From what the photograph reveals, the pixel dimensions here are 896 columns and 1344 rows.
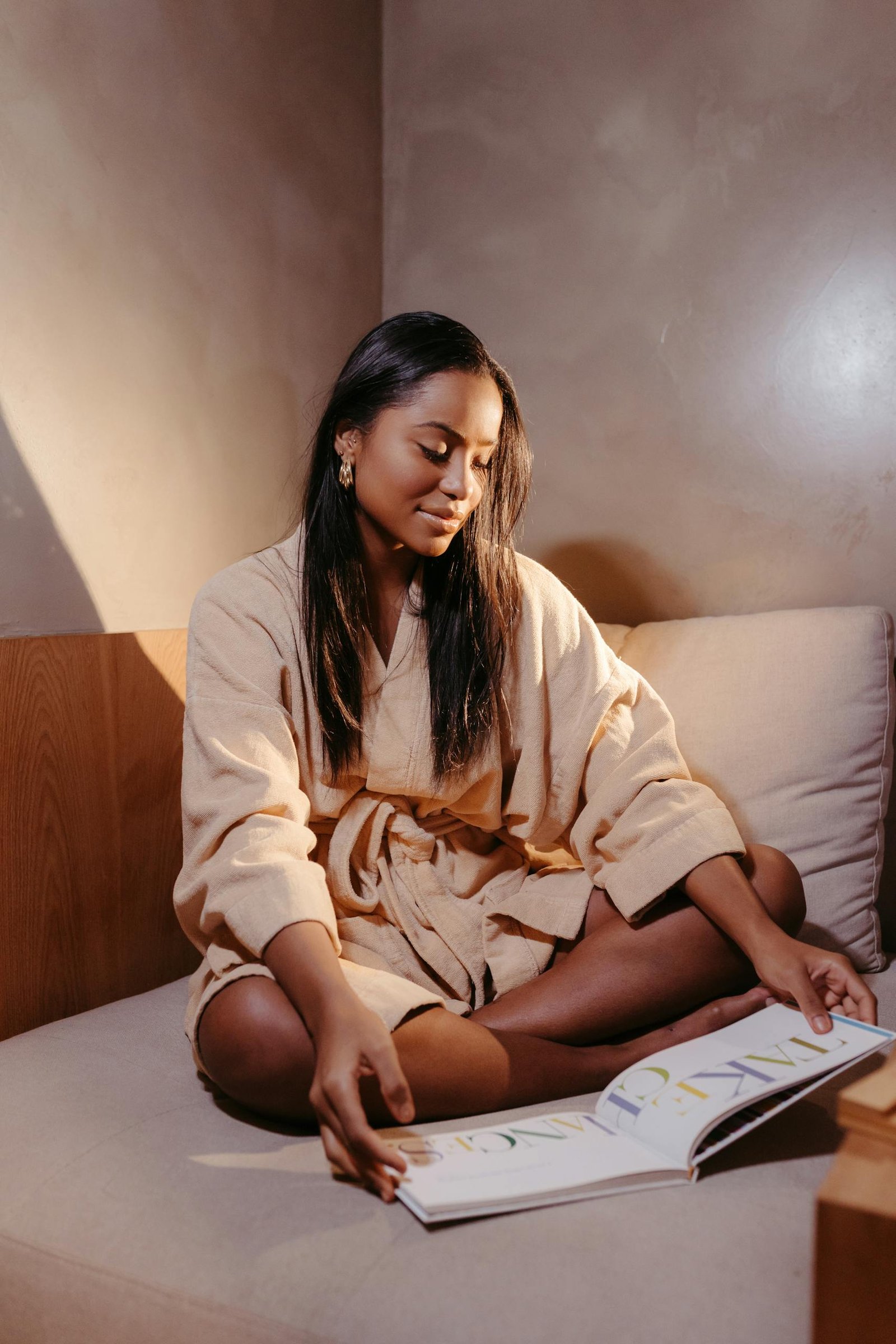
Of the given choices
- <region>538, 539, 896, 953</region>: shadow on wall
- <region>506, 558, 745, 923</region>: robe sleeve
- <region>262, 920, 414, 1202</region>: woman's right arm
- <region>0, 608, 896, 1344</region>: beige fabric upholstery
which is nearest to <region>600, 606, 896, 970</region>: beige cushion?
<region>506, 558, 745, 923</region>: robe sleeve

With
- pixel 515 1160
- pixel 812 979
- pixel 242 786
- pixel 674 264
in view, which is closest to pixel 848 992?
pixel 812 979

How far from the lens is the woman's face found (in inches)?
44.1

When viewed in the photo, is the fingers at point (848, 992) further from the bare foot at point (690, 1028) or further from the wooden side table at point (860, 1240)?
the wooden side table at point (860, 1240)

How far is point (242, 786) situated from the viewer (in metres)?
1.02

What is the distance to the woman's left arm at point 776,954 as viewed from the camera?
0.97 metres

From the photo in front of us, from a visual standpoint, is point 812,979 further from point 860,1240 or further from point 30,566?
point 30,566

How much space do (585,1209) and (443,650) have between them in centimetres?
62

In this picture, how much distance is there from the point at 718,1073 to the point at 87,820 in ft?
2.68

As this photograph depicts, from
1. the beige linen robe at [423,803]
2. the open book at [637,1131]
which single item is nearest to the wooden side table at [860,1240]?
the open book at [637,1131]

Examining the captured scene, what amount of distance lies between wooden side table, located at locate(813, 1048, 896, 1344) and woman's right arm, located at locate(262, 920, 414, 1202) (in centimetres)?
30

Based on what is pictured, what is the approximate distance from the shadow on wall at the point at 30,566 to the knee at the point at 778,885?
93 centimetres

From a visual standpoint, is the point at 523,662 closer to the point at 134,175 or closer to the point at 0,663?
the point at 0,663

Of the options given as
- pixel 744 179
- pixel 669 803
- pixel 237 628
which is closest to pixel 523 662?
pixel 669 803

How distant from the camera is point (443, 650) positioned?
1197 millimetres
